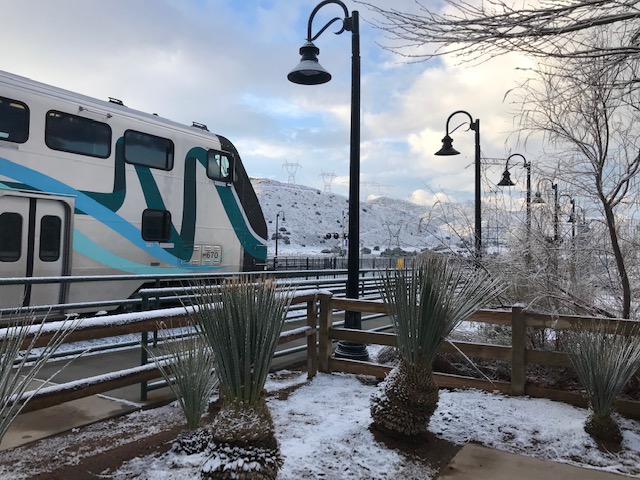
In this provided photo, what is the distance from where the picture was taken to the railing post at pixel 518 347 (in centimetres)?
541

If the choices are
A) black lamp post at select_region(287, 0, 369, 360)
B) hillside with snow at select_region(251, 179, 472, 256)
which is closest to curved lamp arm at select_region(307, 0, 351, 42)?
black lamp post at select_region(287, 0, 369, 360)

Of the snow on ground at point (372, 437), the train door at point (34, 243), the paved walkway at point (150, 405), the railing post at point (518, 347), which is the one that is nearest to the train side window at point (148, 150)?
the train door at point (34, 243)

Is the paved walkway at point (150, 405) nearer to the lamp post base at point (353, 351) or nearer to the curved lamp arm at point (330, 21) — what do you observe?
the lamp post base at point (353, 351)

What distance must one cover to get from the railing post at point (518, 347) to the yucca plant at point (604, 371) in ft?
2.26

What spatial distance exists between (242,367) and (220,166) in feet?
29.1

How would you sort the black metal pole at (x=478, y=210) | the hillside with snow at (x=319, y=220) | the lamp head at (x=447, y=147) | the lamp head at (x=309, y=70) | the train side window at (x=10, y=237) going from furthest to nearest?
1. the hillside with snow at (x=319, y=220)
2. the lamp head at (x=447, y=147)
3. the train side window at (x=10, y=237)
4. the black metal pole at (x=478, y=210)
5. the lamp head at (x=309, y=70)

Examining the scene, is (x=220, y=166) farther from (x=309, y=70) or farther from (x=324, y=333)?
(x=324, y=333)

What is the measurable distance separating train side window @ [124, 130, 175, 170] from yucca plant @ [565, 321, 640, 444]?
8.22 metres

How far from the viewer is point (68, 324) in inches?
133

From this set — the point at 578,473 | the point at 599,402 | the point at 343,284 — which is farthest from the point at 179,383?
the point at 343,284

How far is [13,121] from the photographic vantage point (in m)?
8.05

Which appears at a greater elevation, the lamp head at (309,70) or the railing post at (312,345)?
the lamp head at (309,70)

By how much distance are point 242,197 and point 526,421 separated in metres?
8.74

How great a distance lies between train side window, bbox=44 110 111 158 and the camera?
853 centimetres
